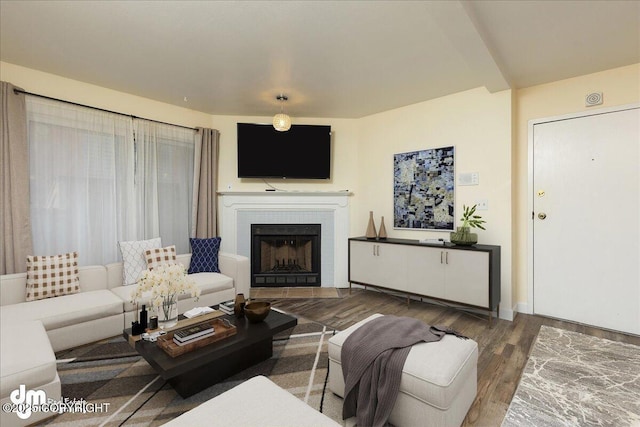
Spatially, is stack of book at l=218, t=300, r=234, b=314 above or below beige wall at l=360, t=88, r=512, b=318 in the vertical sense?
below

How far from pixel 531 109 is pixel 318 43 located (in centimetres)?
260

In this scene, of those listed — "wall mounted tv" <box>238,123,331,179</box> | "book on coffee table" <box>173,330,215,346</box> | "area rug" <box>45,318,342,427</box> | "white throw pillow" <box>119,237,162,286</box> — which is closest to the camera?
"area rug" <box>45,318,342,427</box>

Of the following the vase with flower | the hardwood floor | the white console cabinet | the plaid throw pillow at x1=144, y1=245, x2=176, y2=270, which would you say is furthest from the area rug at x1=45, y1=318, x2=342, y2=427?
the white console cabinet

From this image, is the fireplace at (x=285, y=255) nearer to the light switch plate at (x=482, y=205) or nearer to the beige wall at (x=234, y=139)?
the beige wall at (x=234, y=139)

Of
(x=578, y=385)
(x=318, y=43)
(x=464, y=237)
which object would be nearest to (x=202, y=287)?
(x=318, y=43)

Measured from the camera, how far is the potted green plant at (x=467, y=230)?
3.37 meters

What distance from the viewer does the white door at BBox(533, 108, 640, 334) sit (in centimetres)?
288

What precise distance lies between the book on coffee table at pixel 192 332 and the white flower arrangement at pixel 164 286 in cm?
25

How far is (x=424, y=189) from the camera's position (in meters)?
3.98

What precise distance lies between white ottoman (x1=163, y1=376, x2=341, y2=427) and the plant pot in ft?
9.12

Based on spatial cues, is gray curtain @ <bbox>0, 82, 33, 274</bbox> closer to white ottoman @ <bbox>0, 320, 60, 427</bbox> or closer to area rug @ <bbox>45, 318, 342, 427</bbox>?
area rug @ <bbox>45, 318, 342, 427</bbox>

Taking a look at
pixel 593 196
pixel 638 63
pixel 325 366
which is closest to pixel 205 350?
pixel 325 366

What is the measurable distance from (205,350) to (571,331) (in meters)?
3.44

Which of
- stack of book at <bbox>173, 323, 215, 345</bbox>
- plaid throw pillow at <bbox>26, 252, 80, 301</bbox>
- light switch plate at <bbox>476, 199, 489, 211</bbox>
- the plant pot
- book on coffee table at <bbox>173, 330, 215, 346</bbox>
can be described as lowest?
book on coffee table at <bbox>173, 330, 215, 346</bbox>
